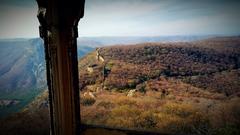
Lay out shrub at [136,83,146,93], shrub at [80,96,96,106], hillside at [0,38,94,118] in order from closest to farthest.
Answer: shrub at [80,96,96,106] < shrub at [136,83,146,93] < hillside at [0,38,94,118]

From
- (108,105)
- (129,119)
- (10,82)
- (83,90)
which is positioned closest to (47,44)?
(129,119)

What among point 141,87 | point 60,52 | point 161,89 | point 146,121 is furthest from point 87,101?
point 60,52

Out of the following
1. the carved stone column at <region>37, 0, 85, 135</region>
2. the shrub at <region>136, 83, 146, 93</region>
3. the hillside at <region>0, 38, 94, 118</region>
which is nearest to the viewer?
the carved stone column at <region>37, 0, 85, 135</region>

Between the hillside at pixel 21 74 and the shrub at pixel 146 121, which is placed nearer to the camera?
the shrub at pixel 146 121

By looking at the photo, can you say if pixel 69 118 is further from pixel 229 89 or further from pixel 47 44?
pixel 229 89

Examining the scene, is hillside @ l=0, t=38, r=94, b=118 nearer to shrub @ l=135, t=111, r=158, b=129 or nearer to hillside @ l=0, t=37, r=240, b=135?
hillside @ l=0, t=37, r=240, b=135

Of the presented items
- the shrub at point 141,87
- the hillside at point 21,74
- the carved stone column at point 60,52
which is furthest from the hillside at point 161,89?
the hillside at point 21,74

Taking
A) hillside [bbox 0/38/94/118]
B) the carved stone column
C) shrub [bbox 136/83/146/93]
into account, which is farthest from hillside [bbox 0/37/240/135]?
hillside [bbox 0/38/94/118]

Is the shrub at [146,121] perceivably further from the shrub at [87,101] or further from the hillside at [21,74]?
the hillside at [21,74]

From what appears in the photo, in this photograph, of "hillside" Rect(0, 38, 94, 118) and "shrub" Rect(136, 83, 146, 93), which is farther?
"hillside" Rect(0, 38, 94, 118)
